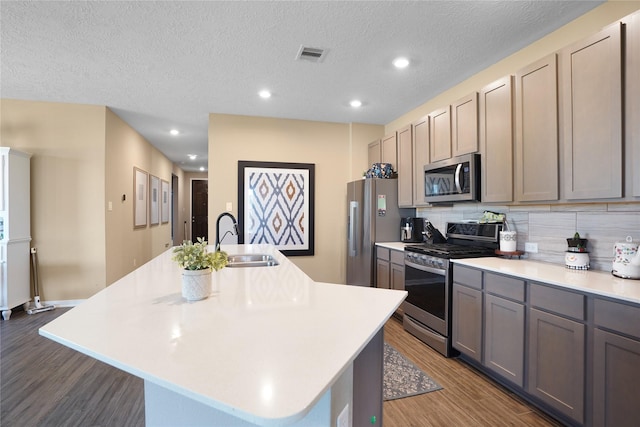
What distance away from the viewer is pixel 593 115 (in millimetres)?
1937

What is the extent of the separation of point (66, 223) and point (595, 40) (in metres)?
5.38

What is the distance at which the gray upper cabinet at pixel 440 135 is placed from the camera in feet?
10.6

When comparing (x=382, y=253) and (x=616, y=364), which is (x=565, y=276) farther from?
(x=382, y=253)

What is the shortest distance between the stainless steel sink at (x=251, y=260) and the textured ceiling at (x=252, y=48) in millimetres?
1756

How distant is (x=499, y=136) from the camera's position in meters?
2.63

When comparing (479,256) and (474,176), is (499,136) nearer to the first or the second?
(474,176)

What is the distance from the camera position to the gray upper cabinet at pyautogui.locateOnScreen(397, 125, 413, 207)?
153 inches

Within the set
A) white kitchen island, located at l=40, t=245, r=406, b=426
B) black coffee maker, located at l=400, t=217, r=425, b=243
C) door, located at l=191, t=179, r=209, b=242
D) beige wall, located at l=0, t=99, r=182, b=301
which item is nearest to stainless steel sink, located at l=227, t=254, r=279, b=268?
white kitchen island, located at l=40, t=245, r=406, b=426

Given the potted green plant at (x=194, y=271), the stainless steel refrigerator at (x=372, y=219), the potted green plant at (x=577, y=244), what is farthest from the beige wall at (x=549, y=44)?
the potted green plant at (x=194, y=271)

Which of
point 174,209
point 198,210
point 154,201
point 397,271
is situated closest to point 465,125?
point 397,271

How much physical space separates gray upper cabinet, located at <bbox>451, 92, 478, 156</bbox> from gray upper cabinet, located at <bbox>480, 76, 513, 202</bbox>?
0.07 meters

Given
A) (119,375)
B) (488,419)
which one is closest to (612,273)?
(488,419)

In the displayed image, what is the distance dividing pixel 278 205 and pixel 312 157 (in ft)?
2.89

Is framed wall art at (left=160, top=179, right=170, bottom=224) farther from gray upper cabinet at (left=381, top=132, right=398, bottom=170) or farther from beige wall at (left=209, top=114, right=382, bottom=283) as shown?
gray upper cabinet at (left=381, top=132, right=398, bottom=170)
